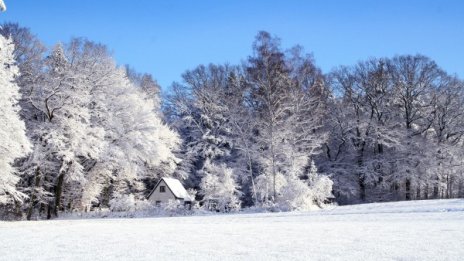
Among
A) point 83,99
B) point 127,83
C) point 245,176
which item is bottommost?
point 245,176

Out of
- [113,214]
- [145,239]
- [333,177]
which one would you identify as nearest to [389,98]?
[333,177]

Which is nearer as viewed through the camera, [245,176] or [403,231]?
[403,231]

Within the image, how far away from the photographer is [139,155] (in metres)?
38.5

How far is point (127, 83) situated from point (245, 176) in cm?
1341

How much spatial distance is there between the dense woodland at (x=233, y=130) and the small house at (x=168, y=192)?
1.86 metres

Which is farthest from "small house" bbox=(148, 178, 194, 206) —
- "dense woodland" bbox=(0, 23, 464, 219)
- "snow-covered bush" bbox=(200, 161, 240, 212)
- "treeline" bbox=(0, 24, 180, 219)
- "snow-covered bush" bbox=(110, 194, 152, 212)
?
"snow-covered bush" bbox=(110, 194, 152, 212)

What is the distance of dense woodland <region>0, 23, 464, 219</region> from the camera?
3306 centimetres

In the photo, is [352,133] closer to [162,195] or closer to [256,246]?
[162,195]

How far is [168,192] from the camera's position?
43.6 m

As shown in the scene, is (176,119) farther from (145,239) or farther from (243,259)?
(243,259)

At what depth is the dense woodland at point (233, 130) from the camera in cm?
3306

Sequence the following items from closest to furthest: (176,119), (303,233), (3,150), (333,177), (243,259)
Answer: (243,259), (303,233), (3,150), (333,177), (176,119)

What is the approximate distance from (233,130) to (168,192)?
330 inches

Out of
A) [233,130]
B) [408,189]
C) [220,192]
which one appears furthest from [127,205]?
[408,189]
